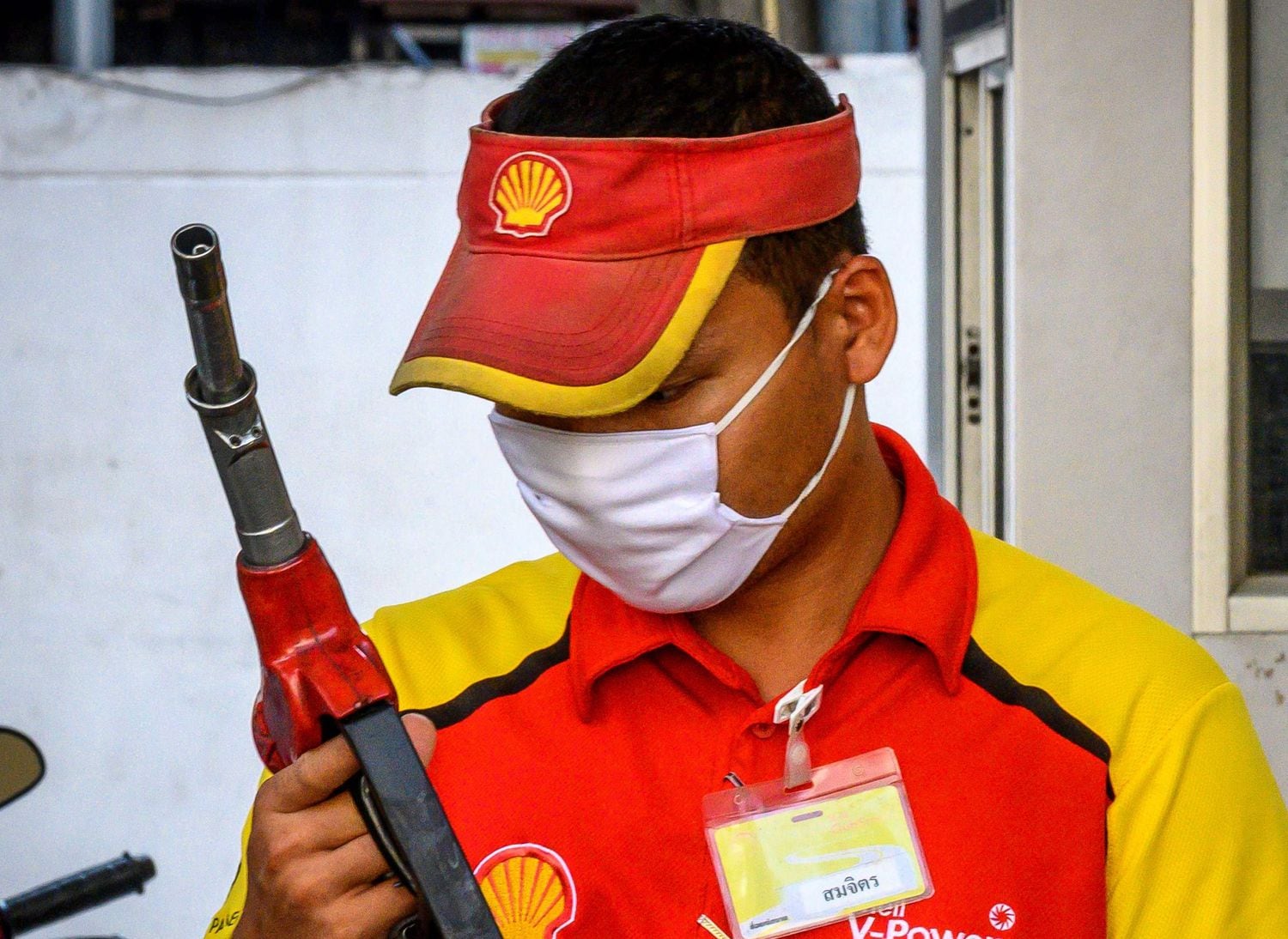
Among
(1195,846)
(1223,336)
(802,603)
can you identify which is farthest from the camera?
(1223,336)

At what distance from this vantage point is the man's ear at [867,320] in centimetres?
159

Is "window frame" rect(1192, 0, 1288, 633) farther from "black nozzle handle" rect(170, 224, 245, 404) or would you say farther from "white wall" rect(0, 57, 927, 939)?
"black nozzle handle" rect(170, 224, 245, 404)

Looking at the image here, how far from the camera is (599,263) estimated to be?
1.43m

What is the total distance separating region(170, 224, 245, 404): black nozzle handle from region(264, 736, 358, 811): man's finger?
283 millimetres

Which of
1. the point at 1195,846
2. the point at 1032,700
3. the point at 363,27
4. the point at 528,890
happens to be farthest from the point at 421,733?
the point at 363,27

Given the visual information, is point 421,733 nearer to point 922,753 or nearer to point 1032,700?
point 922,753

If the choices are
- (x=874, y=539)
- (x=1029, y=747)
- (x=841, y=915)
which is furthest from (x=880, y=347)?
(x=841, y=915)

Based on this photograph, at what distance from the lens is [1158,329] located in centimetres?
287

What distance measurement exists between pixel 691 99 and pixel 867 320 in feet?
0.99

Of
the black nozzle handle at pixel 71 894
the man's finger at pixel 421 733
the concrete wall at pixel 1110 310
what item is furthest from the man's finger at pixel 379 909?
the concrete wall at pixel 1110 310

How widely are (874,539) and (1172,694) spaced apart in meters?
0.35

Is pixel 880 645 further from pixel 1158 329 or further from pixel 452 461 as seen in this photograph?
pixel 452 461

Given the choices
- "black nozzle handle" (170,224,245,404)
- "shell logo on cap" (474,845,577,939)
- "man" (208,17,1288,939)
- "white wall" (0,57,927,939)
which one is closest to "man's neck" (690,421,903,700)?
"man" (208,17,1288,939)

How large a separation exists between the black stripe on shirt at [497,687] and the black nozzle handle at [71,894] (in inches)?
48.2
